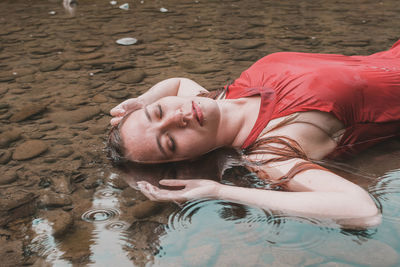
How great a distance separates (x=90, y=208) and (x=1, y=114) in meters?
1.65

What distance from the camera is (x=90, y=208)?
7.80ft

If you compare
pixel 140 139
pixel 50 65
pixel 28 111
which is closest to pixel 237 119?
pixel 140 139

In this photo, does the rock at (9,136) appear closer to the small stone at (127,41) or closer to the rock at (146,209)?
the rock at (146,209)

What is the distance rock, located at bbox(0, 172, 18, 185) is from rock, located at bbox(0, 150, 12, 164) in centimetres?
A: 17

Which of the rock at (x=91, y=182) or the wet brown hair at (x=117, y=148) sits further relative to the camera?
the wet brown hair at (x=117, y=148)

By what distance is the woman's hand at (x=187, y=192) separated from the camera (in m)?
2.34

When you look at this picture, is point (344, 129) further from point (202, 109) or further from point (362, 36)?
point (362, 36)

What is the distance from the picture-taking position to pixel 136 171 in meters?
2.75

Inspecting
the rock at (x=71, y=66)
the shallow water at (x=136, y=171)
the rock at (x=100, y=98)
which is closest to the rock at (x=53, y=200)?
the shallow water at (x=136, y=171)

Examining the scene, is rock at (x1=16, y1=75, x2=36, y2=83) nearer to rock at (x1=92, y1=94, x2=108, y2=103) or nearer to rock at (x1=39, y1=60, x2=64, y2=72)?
rock at (x1=39, y1=60, x2=64, y2=72)

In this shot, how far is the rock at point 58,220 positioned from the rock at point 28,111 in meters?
1.38

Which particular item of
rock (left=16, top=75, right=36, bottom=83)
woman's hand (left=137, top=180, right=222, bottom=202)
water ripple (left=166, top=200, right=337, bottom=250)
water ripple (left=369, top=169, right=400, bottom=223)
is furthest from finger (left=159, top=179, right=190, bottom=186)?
rock (left=16, top=75, right=36, bottom=83)

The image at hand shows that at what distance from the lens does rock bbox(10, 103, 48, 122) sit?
3465mm

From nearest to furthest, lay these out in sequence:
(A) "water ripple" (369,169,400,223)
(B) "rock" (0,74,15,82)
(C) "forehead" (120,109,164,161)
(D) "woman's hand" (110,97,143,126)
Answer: (A) "water ripple" (369,169,400,223), (C) "forehead" (120,109,164,161), (D) "woman's hand" (110,97,143,126), (B) "rock" (0,74,15,82)
